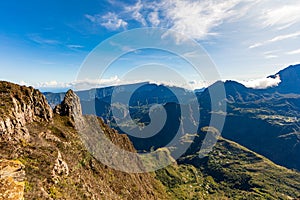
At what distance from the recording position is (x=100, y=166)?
478 ft

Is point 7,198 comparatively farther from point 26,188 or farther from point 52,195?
point 52,195

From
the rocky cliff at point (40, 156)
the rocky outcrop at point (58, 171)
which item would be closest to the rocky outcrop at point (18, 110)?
the rocky cliff at point (40, 156)

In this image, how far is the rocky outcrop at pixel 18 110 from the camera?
3163 inches

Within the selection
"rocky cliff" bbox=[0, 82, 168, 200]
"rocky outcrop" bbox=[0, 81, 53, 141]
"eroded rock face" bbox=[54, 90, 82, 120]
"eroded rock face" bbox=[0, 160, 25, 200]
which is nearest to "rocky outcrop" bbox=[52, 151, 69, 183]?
"rocky cliff" bbox=[0, 82, 168, 200]

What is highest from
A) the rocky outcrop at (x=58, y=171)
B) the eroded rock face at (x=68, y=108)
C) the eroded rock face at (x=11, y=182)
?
the eroded rock face at (x=68, y=108)

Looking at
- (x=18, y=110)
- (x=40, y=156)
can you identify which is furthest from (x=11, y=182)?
(x=18, y=110)

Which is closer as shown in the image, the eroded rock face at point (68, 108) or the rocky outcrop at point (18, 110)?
the rocky outcrop at point (18, 110)

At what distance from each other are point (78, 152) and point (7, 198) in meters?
90.5

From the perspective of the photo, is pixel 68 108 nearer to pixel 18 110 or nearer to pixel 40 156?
pixel 18 110

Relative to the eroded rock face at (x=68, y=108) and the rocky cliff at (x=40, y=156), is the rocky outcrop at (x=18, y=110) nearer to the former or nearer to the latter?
the rocky cliff at (x=40, y=156)

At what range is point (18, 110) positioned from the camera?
3930 inches

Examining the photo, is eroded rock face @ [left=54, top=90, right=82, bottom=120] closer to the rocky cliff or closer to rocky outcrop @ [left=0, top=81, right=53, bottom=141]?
the rocky cliff

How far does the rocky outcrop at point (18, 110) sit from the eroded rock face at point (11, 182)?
35539 mm

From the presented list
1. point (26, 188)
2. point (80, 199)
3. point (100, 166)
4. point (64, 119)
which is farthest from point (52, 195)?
point (64, 119)
